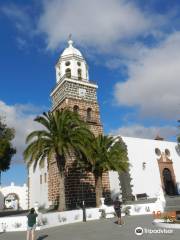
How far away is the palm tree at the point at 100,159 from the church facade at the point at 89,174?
10.9 feet

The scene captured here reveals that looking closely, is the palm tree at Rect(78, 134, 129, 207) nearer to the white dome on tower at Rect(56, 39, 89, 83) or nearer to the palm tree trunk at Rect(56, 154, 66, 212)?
the palm tree trunk at Rect(56, 154, 66, 212)

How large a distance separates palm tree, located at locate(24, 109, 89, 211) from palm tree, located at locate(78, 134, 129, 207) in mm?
2072

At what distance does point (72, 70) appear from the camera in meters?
37.7

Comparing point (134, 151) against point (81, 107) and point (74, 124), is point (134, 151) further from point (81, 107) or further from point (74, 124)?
point (74, 124)

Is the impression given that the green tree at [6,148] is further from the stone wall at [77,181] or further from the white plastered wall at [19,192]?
the white plastered wall at [19,192]

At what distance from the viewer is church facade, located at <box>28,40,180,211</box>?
3366cm

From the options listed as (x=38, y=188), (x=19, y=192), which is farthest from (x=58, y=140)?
(x=19, y=192)

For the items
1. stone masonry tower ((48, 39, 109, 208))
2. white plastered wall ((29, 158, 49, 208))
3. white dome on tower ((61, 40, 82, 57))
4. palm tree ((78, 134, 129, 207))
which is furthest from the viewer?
white plastered wall ((29, 158, 49, 208))

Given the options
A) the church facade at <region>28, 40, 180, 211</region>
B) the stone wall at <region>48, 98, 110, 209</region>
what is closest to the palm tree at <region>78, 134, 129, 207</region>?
the stone wall at <region>48, 98, 110, 209</region>

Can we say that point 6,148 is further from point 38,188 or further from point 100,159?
point 38,188

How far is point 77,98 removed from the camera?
1460 inches

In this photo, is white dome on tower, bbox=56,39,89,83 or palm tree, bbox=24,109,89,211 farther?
white dome on tower, bbox=56,39,89,83

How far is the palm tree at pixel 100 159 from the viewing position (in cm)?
2935

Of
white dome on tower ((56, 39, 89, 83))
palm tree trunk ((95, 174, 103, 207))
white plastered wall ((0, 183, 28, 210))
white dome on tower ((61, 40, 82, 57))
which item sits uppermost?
white dome on tower ((61, 40, 82, 57))
